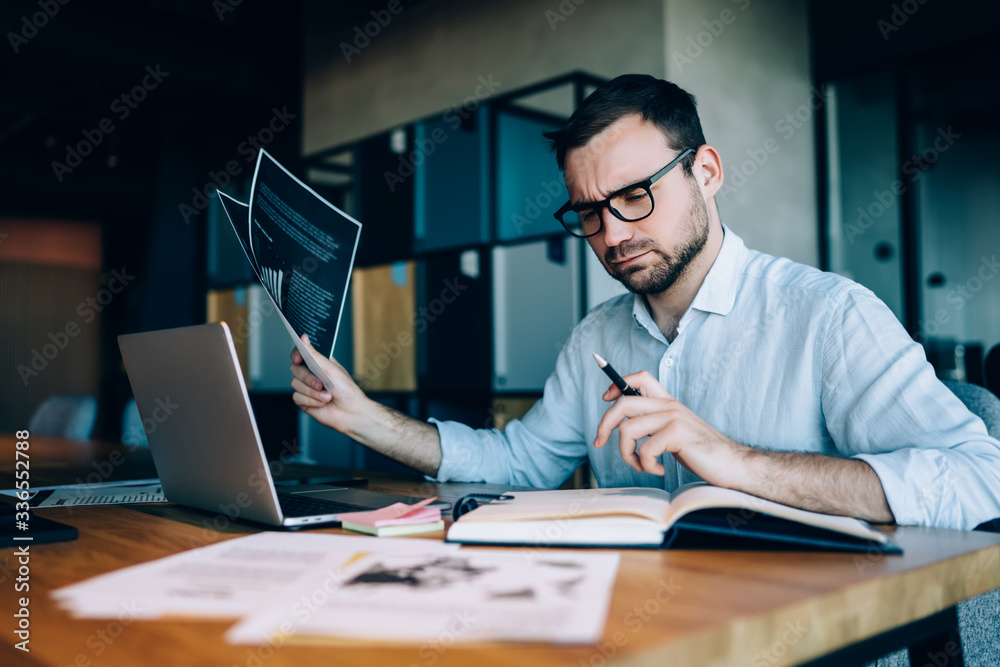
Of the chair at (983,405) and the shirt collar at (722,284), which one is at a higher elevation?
the shirt collar at (722,284)

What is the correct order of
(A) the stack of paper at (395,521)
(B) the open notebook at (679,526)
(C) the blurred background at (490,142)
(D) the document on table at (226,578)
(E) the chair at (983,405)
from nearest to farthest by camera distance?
(D) the document on table at (226,578), (B) the open notebook at (679,526), (A) the stack of paper at (395,521), (E) the chair at (983,405), (C) the blurred background at (490,142)

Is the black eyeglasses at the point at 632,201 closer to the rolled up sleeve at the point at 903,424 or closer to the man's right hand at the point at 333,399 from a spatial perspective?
the rolled up sleeve at the point at 903,424

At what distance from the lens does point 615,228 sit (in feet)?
4.36

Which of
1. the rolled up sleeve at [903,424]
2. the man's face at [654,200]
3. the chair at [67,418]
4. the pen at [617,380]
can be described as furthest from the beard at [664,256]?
the chair at [67,418]

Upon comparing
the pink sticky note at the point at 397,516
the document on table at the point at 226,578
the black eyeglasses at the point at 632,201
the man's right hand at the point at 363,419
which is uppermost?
the black eyeglasses at the point at 632,201

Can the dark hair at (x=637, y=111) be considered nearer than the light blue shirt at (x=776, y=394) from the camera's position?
No

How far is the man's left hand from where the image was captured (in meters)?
0.87

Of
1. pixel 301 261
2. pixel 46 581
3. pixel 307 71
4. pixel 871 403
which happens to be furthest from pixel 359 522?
pixel 307 71

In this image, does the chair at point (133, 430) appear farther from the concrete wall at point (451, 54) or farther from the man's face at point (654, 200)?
the concrete wall at point (451, 54)

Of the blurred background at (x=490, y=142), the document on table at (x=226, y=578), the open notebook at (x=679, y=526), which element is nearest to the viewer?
the document on table at (x=226, y=578)

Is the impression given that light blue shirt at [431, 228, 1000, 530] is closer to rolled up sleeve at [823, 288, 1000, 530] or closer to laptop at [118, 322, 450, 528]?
rolled up sleeve at [823, 288, 1000, 530]

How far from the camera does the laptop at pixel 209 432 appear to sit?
33.8 inches

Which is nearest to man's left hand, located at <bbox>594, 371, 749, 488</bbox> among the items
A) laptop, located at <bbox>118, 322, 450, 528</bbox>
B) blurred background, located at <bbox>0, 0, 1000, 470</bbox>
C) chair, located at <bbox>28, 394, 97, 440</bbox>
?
laptop, located at <bbox>118, 322, 450, 528</bbox>

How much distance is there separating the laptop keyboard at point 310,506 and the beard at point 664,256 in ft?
2.12
